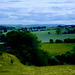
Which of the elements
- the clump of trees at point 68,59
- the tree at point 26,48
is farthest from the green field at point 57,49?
the tree at point 26,48

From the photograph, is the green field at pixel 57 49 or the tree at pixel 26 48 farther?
the green field at pixel 57 49

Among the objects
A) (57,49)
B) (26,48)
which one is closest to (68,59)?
(26,48)

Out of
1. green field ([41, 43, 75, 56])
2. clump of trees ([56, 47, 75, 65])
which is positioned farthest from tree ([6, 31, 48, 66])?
green field ([41, 43, 75, 56])

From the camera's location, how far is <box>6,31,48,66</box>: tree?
38.2 meters

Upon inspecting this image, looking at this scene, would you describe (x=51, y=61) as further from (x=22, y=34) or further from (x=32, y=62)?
(x=22, y=34)

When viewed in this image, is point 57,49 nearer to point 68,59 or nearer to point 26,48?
point 68,59

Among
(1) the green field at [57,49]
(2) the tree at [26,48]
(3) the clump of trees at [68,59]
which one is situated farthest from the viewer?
(1) the green field at [57,49]

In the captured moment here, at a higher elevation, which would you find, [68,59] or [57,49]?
[68,59]

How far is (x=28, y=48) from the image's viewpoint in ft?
132

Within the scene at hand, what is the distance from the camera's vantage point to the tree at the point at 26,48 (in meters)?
38.2

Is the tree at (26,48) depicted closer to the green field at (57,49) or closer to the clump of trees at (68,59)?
the clump of trees at (68,59)

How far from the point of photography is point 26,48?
4003 cm

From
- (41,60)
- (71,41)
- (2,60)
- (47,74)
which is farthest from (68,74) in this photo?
(71,41)

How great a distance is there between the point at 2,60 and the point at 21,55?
402 inches
